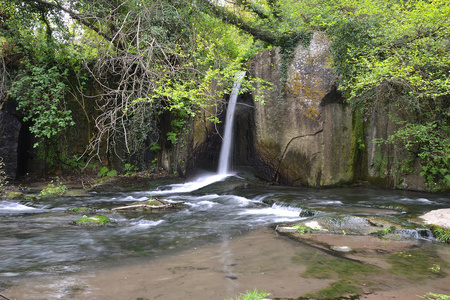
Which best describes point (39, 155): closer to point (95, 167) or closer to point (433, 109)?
point (95, 167)

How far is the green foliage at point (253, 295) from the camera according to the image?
9.61 ft

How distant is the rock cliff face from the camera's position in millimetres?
11039

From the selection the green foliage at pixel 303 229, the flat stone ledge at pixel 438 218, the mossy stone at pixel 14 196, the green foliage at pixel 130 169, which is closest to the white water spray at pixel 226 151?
the green foliage at pixel 130 169

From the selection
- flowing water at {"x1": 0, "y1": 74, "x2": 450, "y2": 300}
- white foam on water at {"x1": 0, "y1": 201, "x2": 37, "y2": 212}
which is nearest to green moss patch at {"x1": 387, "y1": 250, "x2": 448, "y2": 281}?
flowing water at {"x1": 0, "y1": 74, "x2": 450, "y2": 300}

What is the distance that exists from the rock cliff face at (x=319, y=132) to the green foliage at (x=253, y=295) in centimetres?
830

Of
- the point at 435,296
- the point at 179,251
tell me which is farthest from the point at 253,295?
the point at 179,251

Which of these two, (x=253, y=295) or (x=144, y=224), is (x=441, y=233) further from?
(x=144, y=224)

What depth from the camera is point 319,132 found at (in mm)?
11023

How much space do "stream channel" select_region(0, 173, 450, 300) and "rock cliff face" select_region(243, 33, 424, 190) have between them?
209 centimetres

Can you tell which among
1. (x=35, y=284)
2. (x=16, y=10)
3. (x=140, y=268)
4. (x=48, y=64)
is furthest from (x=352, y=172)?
(x=16, y=10)

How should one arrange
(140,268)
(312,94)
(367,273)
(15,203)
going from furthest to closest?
(312,94) → (15,203) → (140,268) → (367,273)

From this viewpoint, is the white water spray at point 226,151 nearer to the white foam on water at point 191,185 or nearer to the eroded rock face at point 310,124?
the white foam on water at point 191,185

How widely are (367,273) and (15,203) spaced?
861cm

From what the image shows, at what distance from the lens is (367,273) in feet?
12.3
